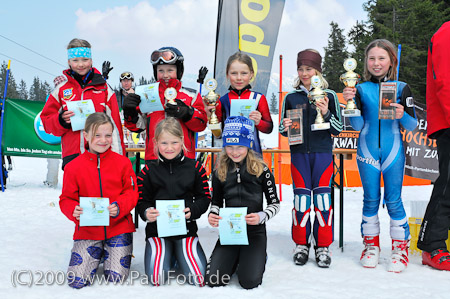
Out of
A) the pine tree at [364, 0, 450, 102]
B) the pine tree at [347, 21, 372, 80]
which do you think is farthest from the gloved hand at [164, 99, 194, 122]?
the pine tree at [347, 21, 372, 80]

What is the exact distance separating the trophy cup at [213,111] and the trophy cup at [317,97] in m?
0.85

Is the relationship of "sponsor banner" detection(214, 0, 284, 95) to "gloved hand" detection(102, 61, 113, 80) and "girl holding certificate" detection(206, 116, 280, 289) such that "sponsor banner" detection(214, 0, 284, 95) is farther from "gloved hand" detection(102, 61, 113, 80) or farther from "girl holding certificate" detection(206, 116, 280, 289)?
"girl holding certificate" detection(206, 116, 280, 289)

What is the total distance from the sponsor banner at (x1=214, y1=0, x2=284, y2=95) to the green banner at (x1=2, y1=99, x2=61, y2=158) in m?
4.60

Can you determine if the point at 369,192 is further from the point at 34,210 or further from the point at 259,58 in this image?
the point at 34,210

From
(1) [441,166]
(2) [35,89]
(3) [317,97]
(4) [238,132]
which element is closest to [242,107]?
(4) [238,132]

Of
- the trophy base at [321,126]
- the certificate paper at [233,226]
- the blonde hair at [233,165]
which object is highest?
the trophy base at [321,126]

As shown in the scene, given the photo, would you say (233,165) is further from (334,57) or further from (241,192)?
(334,57)

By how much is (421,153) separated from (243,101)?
19.2 ft

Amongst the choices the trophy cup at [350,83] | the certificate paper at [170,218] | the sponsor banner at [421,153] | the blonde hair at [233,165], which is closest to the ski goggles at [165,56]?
the blonde hair at [233,165]

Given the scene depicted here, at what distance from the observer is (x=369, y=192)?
3.59 metres

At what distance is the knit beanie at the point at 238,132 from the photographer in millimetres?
3180

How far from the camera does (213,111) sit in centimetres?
366

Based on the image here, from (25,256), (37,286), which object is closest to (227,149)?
(37,286)

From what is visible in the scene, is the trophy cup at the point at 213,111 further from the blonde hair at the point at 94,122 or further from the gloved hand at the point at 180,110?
the blonde hair at the point at 94,122
